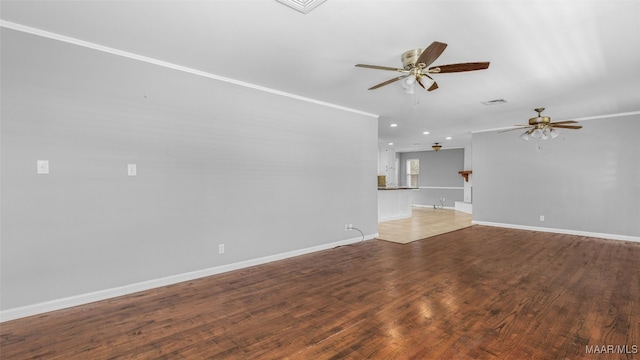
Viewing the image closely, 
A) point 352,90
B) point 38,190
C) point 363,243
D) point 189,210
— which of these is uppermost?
point 352,90

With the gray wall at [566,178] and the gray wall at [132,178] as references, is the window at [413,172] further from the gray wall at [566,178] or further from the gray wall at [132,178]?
the gray wall at [132,178]

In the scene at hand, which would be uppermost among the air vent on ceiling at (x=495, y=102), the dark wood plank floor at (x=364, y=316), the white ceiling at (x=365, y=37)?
the white ceiling at (x=365, y=37)

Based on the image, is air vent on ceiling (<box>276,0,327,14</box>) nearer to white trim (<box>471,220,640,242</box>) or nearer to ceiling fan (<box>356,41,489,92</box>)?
ceiling fan (<box>356,41,489,92</box>)

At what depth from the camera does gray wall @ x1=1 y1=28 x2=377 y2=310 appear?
253cm

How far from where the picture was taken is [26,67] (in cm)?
253

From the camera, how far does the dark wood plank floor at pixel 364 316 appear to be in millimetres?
2055

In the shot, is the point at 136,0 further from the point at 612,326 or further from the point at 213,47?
the point at 612,326

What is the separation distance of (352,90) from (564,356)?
11.9 ft

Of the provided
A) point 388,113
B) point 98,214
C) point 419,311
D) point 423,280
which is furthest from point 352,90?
point 98,214

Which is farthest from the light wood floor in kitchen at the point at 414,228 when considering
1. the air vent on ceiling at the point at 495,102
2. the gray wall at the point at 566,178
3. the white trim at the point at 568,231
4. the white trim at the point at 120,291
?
the air vent on ceiling at the point at 495,102

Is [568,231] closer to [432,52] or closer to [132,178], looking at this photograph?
[432,52]

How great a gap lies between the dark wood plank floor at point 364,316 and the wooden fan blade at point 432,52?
7.41 ft

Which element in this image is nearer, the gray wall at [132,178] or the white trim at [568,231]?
the gray wall at [132,178]

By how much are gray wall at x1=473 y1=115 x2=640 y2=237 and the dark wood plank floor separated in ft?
7.71
